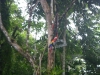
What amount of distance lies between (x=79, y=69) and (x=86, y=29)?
2.25 meters

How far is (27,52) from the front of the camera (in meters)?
6.94

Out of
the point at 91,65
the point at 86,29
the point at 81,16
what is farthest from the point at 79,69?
the point at 81,16

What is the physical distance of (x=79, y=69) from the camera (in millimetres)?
9289

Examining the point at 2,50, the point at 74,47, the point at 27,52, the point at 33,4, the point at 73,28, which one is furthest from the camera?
the point at 73,28

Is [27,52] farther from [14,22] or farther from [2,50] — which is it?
[14,22]

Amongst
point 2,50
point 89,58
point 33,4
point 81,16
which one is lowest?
point 89,58

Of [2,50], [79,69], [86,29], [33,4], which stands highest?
[33,4]

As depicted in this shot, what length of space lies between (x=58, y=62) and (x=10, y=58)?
2.59m

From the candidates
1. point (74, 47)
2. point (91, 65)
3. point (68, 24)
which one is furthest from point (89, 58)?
point (68, 24)

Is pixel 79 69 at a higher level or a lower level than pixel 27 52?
lower

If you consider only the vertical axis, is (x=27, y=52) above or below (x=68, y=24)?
below

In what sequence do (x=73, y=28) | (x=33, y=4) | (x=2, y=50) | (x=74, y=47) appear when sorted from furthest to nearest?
(x=73, y=28), (x=74, y=47), (x=33, y=4), (x=2, y=50)

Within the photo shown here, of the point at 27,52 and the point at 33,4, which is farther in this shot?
the point at 33,4

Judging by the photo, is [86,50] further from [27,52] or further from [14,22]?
[14,22]
